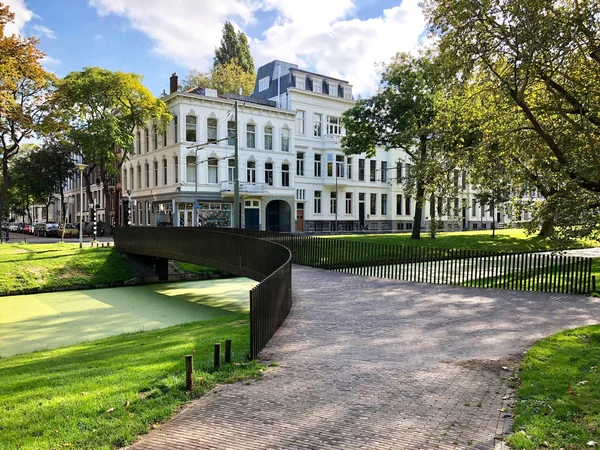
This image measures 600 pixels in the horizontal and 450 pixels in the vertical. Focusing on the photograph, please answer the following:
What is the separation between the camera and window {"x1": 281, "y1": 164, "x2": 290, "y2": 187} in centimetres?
4728

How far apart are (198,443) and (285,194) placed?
4265cm

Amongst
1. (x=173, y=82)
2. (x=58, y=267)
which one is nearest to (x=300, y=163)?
(x=173, y=82)

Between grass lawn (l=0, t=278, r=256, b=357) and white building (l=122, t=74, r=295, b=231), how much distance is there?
63.7 ft

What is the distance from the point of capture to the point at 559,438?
4.48 m

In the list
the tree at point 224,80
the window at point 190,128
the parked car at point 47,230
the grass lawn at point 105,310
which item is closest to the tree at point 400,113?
the grass lawn at point 105,310

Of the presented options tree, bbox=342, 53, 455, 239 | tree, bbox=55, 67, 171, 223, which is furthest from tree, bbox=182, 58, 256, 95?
tree, bbox=342, 53, 455, 239

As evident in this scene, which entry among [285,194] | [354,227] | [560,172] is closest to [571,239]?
[560,172]

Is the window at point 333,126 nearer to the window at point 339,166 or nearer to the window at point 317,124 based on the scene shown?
the window at point 317,124

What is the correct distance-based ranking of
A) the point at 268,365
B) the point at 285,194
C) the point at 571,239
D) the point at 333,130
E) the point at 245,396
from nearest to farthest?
1. the point at 245,396
2. the point at 268,365
3. the point at 571,239
4. the point at 285,194
5. the point at 333,130

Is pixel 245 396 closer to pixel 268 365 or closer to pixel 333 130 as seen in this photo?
pixel 268 365

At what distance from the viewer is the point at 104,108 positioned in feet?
127

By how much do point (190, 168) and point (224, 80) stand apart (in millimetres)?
19170

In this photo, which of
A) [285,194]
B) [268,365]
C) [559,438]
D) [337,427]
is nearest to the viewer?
[559,438]

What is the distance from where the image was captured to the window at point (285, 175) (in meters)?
47.3
